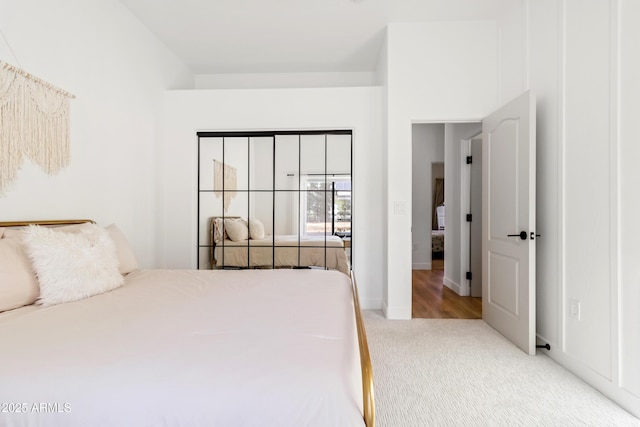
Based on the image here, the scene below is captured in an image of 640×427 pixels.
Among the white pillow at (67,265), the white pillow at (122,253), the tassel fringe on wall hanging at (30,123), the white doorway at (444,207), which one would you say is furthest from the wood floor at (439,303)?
the tassel fringe on wall hanging at (30,123)

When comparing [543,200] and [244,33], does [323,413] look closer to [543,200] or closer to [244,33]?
[543,200]

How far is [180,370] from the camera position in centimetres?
90

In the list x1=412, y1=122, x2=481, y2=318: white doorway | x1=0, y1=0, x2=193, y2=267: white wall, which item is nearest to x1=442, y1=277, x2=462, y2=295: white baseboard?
x1=412, y1=122, x2=481, y2=318: white doorway

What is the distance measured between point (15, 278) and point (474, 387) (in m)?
2.49

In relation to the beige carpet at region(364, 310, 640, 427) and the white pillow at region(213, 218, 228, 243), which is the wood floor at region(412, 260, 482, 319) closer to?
the beige carpet at region(364, 310, 640, 427)

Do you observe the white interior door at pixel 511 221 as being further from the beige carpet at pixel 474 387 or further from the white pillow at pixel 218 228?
the white pillow at pixel 218 228

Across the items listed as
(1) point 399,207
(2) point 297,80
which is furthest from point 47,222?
(2) point 297,80

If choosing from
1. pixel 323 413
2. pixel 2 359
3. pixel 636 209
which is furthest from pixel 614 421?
pixel 2 359

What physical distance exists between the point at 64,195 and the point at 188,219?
139 centimetres

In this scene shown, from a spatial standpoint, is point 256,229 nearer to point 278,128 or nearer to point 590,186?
point 278,128

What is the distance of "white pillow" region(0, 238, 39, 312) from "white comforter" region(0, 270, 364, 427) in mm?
185

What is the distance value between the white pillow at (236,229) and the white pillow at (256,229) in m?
0.06

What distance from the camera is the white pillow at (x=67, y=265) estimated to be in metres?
1.56

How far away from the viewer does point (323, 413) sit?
831 millimetres
